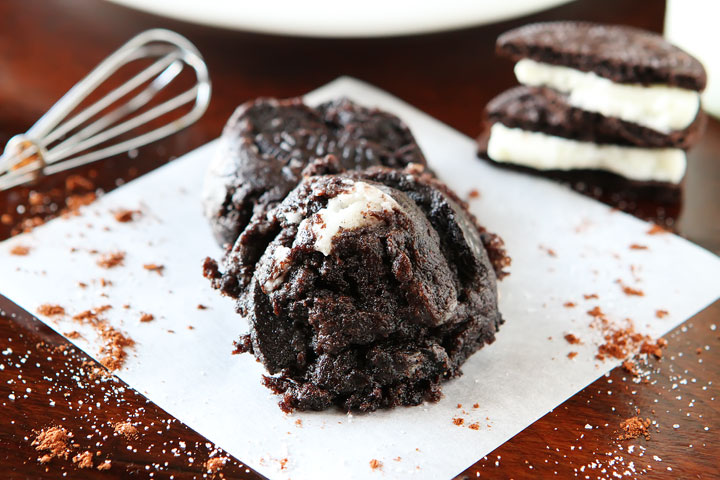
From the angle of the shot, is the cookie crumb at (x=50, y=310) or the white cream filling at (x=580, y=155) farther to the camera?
the white cream filling at (x=580, y=155)

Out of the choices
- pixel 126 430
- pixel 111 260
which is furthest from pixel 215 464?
pixel 111 260

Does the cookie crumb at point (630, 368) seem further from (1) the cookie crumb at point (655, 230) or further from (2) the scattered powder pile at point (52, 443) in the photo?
(2) the scattered powder pile at point (52, 443)

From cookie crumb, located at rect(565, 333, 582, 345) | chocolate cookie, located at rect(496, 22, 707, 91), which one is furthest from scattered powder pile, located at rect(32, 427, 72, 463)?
chocolate cookie, located at rect(496, 22, 707, 91)

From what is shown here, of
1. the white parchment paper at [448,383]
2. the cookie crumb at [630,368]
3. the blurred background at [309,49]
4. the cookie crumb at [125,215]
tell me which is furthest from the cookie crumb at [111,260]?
the cookie crumb at [630,368]

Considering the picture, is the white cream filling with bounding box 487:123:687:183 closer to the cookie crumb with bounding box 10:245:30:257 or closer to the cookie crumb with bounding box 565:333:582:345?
the cookie crumb with bounding box 565:333:582:345

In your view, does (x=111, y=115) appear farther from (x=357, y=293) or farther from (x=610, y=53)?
(x=610, y=53)

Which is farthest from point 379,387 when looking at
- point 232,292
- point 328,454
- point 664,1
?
point 664,1
